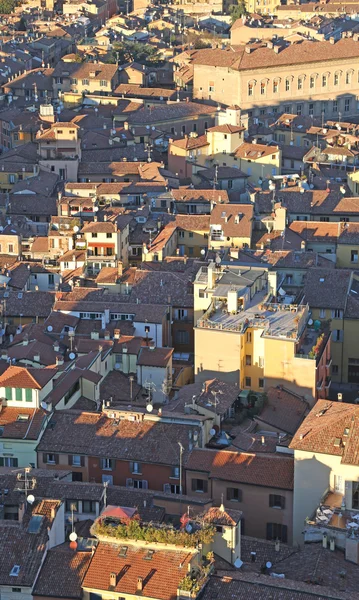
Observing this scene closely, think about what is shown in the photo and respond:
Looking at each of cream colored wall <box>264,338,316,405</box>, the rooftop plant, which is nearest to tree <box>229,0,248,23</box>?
cream colored wall <box>264,338,316,405</box>

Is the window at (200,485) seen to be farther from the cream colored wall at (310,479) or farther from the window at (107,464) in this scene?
the cream colored wall at (310,479)

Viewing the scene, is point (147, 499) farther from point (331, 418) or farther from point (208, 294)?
point (208, 294)

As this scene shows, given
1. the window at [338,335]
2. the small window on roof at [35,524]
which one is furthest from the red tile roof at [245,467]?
the window at [338,335]

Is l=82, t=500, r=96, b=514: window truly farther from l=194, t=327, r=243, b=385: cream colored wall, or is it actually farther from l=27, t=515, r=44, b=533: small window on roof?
l=194, t=327, r=243, b=385: cream colored wall

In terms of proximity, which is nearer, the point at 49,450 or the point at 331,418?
the point at 331,418

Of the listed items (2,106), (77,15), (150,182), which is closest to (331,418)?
(150,182)
